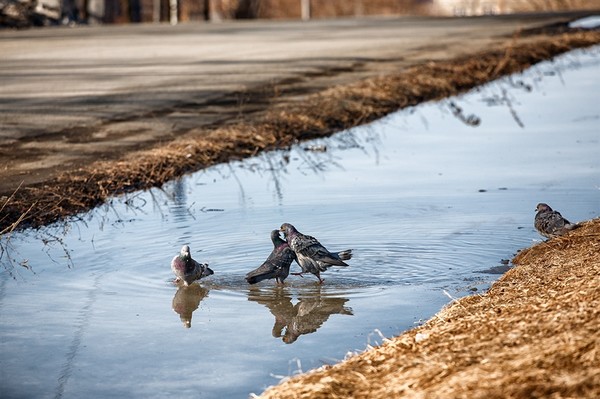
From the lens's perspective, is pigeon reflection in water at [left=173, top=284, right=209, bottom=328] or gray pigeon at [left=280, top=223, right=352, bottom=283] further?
gray pigeon at [left=280, top=223, right=352, bottom=283]

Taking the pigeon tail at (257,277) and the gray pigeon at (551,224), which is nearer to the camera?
the pigeon tail at (257,277)

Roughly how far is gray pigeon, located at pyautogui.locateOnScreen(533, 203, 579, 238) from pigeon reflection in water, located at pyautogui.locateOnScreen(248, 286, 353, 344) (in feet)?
5.41

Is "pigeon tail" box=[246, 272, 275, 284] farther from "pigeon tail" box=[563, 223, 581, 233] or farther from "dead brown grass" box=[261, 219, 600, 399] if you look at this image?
"pigeon tail" box=[563, 223, 581, 233]

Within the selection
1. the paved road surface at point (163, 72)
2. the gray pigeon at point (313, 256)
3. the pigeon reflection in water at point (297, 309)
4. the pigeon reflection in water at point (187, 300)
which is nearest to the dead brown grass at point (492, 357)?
the pigeon reflection in water at point (297, 309)

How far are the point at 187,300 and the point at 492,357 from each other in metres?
2.50

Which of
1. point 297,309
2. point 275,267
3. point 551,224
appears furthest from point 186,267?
point 551,224

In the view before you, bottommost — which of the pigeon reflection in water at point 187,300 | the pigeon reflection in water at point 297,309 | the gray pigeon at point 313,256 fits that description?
the pigeon reflection in water at point 187,300

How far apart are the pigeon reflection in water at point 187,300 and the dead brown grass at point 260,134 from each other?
1487 mm

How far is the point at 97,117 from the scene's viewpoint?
13.8 m

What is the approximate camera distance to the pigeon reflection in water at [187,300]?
620 cm

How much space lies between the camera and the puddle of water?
213 inches

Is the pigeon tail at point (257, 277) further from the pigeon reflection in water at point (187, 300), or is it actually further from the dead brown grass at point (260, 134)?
the dead brown grass at point (260, 134)

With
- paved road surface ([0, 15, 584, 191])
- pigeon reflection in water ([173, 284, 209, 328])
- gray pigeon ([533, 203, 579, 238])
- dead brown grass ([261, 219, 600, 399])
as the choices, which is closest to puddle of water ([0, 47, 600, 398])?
pigeon reflection in water ([173, 284, 209, 328])

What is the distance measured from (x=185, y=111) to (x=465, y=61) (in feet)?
24.4
